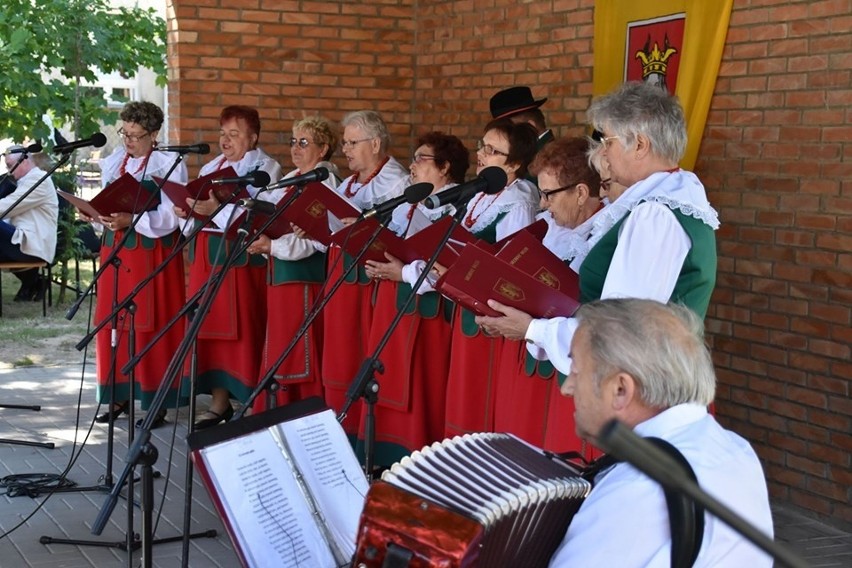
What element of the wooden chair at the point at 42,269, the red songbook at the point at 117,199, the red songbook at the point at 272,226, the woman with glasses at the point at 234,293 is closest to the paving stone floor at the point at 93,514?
the woman with glasses at the point at 234,293

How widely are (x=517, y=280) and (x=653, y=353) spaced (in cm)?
163

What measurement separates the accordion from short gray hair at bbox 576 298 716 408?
9.1 inches

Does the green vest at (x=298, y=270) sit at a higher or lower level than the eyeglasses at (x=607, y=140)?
lower

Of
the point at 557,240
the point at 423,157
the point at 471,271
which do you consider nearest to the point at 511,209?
the point at 557,240

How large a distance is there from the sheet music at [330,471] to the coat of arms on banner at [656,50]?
120 inches

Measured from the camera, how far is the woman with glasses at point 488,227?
4.96m

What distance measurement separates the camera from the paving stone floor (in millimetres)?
4875

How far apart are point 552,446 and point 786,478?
1650mm

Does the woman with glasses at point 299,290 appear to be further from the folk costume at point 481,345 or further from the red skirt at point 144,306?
the folk costume at point 481,345

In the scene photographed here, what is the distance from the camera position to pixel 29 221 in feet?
35.8

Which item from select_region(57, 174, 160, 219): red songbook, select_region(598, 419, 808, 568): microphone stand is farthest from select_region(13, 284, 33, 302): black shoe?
select_region(598, 419, 808, 568): microphone stand

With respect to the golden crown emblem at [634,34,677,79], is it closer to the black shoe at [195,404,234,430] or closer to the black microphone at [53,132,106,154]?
the black microphone at [53,132,106,154]

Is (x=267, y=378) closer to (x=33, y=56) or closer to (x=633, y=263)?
(x=633, y=263)

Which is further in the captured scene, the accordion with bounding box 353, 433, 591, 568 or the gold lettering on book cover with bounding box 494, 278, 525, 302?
the gold lettering on book cover with bounding box 494, 278, 525, 302
